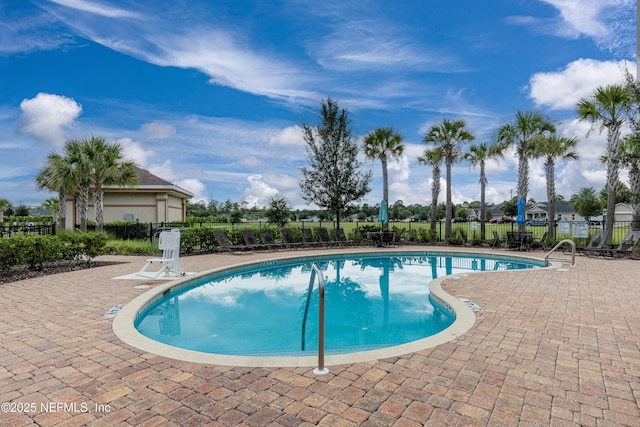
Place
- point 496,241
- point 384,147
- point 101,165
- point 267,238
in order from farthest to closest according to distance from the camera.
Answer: point 384,147 < point 101,165 < point 496,241 < point 267,238

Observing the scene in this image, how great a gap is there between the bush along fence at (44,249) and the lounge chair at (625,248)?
1633 centimetres

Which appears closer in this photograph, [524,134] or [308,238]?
[524,134]

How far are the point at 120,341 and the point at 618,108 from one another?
17577 mm

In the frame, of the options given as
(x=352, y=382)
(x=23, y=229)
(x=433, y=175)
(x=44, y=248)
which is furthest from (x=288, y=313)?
(x=433, y=175)

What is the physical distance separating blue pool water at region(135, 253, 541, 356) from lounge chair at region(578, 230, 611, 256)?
5.74m

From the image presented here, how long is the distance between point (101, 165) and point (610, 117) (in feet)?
70.2

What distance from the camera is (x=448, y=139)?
18.9 metres

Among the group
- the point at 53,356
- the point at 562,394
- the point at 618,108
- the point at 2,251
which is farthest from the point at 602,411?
the point at 618,108

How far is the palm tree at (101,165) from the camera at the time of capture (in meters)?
16.9

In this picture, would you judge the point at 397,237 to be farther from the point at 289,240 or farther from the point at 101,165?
the point at 101,165

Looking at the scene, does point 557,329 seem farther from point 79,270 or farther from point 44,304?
point 79,270

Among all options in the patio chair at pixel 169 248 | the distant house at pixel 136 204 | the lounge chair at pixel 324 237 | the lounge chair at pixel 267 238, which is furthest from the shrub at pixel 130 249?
the distant house at pixel 136 204

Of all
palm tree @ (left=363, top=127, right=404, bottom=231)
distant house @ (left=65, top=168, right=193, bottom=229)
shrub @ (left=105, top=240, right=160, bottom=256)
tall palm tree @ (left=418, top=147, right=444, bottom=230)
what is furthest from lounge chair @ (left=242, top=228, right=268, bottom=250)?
distant house @ (left=65, top=168, right=193, bottom=229)

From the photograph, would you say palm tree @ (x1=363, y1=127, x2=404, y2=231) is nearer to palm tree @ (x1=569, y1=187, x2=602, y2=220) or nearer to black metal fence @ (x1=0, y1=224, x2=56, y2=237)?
black metal fence @ (x1=0, y1=224, x2=56, y2=237)
